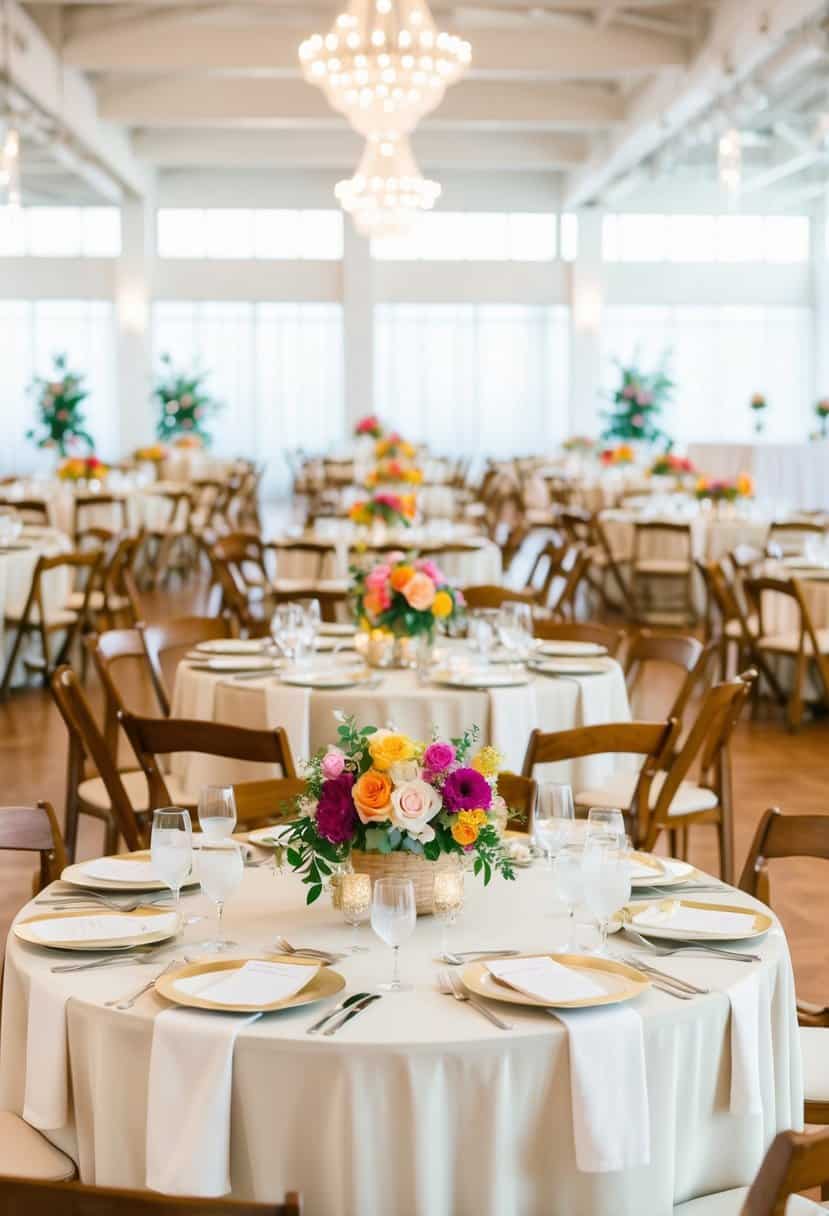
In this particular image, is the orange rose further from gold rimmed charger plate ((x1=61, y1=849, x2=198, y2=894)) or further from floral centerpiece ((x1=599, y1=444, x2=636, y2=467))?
floral centerpiece ((x1=599, y1=444, x2=636, y2=467))

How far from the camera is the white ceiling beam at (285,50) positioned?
16000 millimetres

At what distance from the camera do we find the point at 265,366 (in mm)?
26953

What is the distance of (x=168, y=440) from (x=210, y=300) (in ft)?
8.77

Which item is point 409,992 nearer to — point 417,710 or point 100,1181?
point 100,1181

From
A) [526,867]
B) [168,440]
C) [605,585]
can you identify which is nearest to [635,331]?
[168,440]

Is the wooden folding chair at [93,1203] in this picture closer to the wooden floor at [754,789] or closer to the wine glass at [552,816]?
the wine glass at [552,816]

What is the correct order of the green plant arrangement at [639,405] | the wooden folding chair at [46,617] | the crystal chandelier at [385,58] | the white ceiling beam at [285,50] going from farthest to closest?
the green plant arrangement at [639,405]
the white ceiling beam at [285,50]
the crystal chandelier at [385,58]
the wooden folding chair at [46,617]

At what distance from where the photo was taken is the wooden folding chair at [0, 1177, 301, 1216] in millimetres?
1574

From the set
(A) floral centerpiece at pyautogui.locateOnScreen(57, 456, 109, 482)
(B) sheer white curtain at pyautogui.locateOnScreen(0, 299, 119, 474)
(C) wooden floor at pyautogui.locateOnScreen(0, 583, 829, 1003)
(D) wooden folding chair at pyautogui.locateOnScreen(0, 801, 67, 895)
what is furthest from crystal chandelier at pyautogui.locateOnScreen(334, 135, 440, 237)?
(B) sheer white curtain at pyautogui.locateOnScreen(0, 299, 119, 474)

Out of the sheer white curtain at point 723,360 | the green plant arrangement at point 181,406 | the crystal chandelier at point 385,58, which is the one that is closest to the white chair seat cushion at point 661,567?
the crystal chandelier at point 385,58

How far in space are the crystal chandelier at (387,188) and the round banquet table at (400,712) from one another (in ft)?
29.3

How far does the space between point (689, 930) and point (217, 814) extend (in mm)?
780

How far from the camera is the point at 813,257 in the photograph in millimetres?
26703

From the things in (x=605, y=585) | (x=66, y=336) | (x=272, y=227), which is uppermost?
(x=272, y=227)
